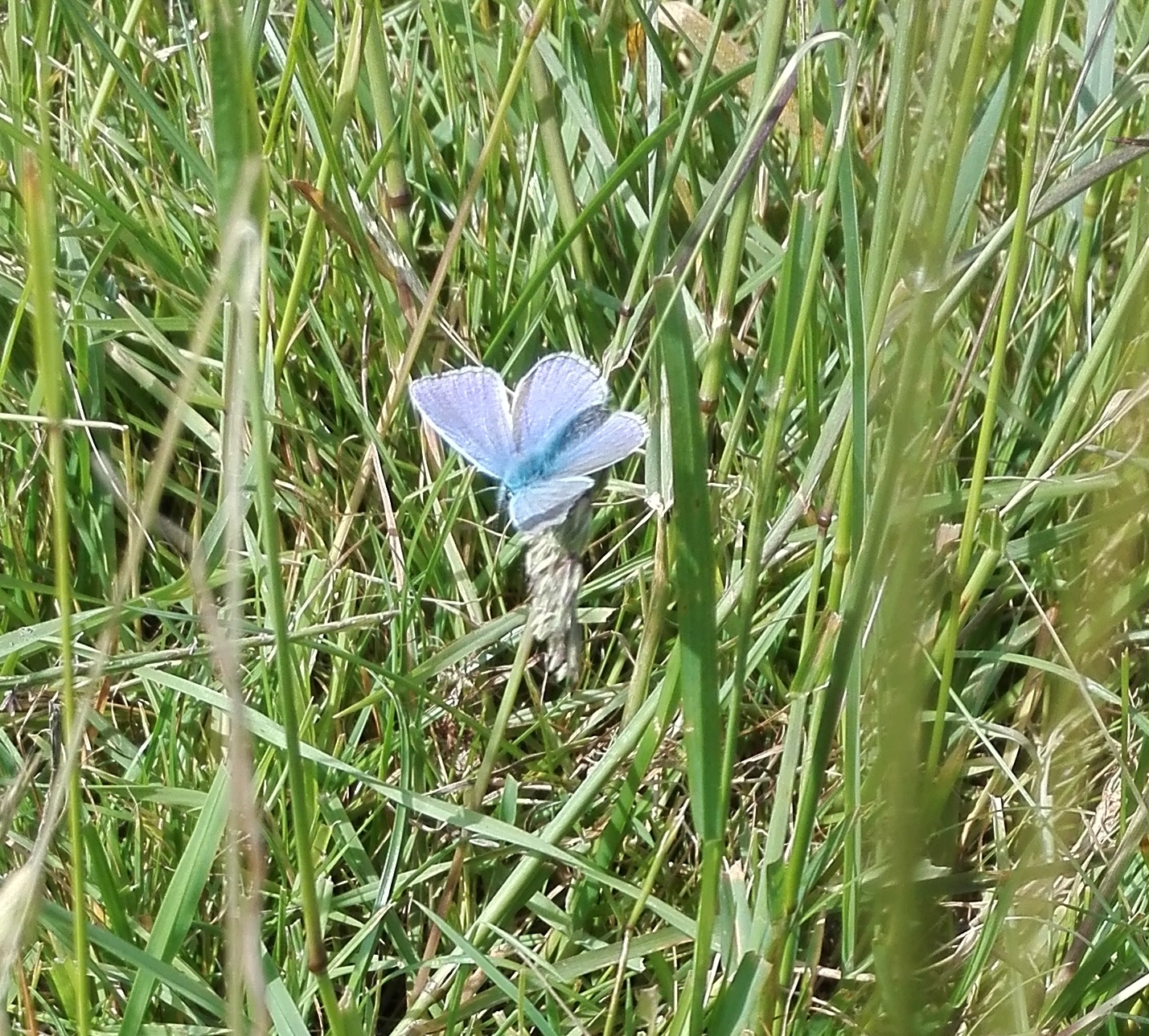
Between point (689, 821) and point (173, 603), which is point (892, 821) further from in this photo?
point (173, 603)

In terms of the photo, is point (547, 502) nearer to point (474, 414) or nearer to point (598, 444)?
point (598, 444)

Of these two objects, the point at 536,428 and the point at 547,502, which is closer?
the point at 547,502

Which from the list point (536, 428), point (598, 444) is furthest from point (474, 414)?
point (598, 444)

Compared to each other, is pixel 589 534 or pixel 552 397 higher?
pixel 552 397

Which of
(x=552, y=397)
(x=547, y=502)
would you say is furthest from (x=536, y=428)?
(x=547, y=502)

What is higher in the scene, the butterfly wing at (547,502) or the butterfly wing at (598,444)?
the butterfly wing at (598,444)

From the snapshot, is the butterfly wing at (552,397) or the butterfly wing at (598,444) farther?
the butterfly wing at (552,397)
